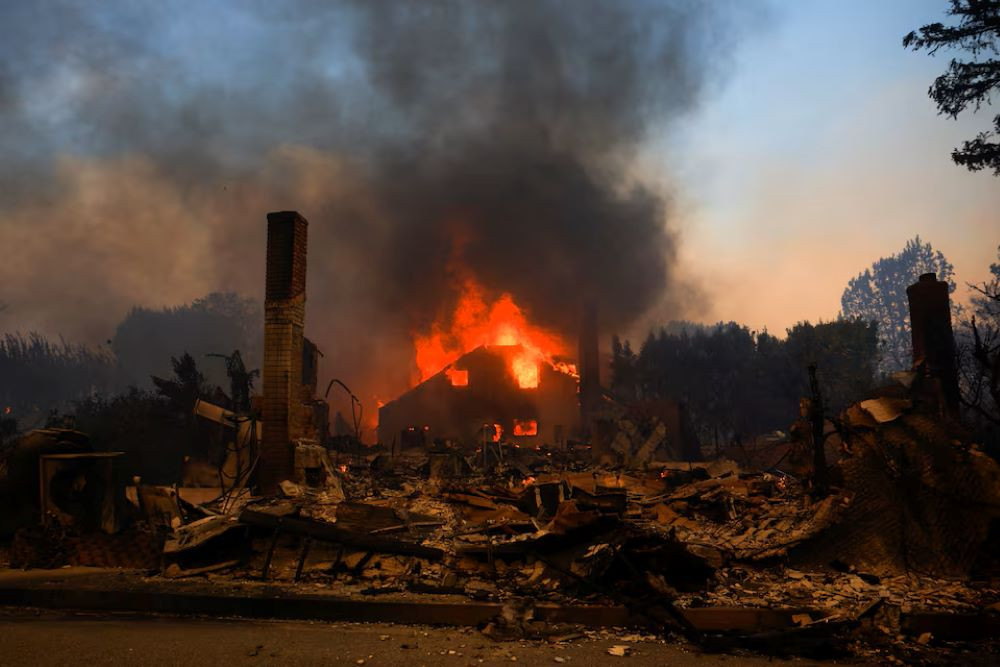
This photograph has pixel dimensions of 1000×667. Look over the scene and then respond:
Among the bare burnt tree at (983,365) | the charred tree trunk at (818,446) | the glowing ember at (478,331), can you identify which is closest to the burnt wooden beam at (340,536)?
the charred tree trunk at (818,446)

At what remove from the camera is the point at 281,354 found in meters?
12.1

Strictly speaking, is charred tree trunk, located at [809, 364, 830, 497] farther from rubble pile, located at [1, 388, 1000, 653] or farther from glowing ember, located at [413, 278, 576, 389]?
glowing ember, located at [413, 278, 576, 389]

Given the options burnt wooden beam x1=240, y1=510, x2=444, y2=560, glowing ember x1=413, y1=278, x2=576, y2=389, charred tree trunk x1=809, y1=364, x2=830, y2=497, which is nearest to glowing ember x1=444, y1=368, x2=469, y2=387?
glowing ember x1=413, y1=278, x2=576, y2=389

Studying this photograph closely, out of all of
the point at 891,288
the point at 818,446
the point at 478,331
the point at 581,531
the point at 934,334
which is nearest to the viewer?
the point at 581,531

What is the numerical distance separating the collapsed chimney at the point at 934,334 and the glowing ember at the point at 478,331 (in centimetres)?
3181

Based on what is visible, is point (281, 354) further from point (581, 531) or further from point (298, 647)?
point (298, 647)

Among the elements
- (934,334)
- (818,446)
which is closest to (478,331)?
(934,334)

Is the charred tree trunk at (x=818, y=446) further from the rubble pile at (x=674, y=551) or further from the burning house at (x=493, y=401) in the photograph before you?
the burning house at (x=493, y=401)

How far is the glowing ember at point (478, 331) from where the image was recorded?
160 feet

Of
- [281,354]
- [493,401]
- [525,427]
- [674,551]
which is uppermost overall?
[493,401]

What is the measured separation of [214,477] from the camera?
13.7 m

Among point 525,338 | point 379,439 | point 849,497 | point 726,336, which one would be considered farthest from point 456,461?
point 726,336

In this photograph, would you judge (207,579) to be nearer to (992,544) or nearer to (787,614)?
(787,614)

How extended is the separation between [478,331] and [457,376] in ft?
19.5
